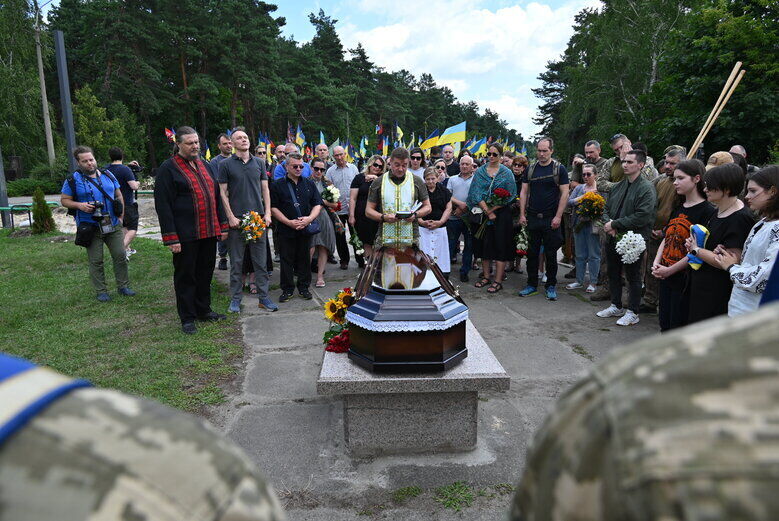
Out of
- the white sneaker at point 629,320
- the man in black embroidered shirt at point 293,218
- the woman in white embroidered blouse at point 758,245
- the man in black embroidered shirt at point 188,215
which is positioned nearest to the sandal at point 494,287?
the white sneaker at point 629,320

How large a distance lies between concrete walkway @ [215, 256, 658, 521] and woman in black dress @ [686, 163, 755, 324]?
4.04 ft

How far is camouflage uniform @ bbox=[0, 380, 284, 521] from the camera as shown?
0.56m

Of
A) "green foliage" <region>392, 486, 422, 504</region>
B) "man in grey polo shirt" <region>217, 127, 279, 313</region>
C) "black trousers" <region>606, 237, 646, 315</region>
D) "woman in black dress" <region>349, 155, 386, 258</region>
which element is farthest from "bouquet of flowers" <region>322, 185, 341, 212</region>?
"green foliage" <region>392, 486, 422, 504</region>

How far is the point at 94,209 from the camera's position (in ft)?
21.4

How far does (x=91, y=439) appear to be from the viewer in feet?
1.97

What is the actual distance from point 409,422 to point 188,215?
11.3 ft

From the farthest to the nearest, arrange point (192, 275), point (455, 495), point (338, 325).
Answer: point (192, 275)
point (338, 325)
point (455, 495)

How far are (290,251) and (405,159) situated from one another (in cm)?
221

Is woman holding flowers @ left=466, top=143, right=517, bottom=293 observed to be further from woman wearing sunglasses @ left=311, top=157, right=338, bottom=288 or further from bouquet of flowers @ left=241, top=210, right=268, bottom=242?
bouquet of flowers @ left=241, top=210, right=268, bottom=242

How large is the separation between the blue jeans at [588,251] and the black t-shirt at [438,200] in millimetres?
1944

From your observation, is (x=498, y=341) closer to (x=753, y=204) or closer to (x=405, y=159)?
(x=405, y=159)

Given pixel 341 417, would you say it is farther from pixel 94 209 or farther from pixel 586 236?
pixel 586 236

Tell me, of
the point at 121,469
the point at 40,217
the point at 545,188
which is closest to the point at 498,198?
the point at 545,188

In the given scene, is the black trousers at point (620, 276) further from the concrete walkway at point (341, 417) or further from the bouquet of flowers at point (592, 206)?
the bouquet of flowers at point (592, 206)
